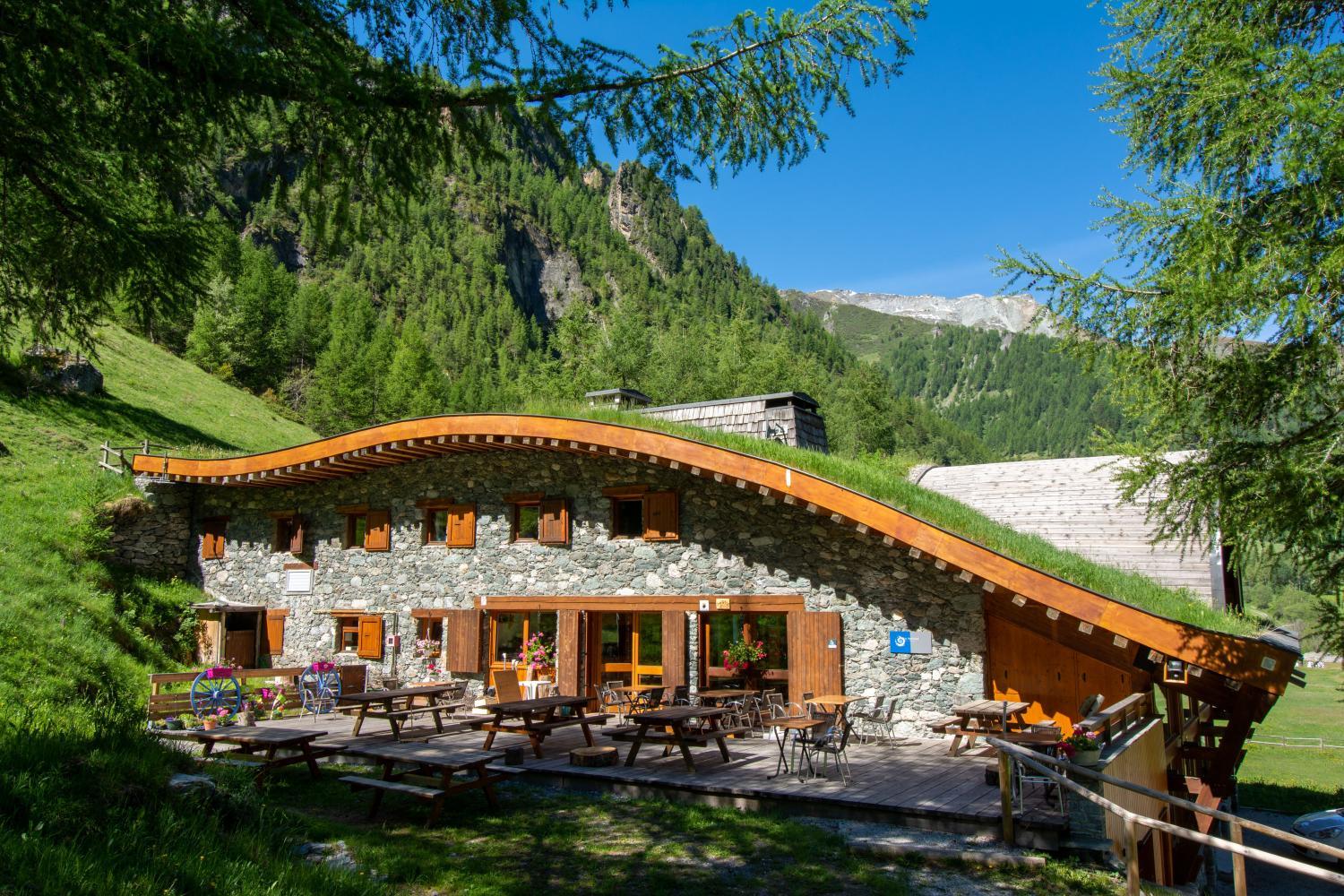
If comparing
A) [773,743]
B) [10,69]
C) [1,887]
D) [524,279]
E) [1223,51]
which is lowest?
[773,743]

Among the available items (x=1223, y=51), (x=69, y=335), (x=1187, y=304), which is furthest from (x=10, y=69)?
(x=1223, y=51)

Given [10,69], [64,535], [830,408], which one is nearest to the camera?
[10,69]

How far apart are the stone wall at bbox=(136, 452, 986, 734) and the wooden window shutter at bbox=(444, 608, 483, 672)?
35cm

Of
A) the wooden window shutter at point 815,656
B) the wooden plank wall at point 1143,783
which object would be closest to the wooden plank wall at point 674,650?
the wooden window shutter at point 815,656

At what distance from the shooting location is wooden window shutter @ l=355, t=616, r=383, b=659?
607 inches

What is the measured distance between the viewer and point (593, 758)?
9828 mm

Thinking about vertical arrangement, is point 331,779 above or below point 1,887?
below

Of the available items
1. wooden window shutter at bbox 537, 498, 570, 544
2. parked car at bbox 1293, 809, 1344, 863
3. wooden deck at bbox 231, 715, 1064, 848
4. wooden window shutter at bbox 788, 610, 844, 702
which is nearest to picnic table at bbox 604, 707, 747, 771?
wooden deck at bbox 231, 715, 1064, 848

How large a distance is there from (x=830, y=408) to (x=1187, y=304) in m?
36.1

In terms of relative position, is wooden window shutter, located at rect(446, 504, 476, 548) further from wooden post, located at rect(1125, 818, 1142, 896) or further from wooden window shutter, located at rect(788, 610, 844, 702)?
wooden post, located at rect(1125, 818, 1142, 896)

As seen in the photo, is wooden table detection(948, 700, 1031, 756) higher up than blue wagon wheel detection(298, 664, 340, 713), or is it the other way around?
wooden table detection(948, 700, 1031, 756)

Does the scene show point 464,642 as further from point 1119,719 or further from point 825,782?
point 1119,719

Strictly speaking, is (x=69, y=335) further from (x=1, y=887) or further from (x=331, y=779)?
(x=331, y=779)

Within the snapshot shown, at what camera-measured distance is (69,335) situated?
225 inches
